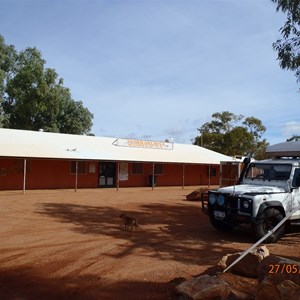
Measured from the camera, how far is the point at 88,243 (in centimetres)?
837

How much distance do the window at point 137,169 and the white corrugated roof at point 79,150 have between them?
3.38 ft

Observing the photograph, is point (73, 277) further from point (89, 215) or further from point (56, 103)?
point (56, 103)

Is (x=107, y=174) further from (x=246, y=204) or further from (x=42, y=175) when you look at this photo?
→ (x=246, y=204)

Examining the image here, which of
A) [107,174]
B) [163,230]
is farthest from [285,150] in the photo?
[107,174]

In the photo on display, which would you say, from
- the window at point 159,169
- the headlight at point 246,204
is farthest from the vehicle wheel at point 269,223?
the window at point 159,169

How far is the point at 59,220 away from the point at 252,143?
43.3 meters

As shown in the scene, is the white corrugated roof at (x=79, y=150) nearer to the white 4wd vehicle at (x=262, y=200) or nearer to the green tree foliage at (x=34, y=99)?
the green tree foliage at (x=34, y=99)

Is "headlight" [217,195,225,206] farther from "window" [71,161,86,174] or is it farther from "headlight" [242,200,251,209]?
"window" [71,161,86,174]

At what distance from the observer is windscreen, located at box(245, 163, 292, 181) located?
9406mm

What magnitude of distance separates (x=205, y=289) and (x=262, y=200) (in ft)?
14.2

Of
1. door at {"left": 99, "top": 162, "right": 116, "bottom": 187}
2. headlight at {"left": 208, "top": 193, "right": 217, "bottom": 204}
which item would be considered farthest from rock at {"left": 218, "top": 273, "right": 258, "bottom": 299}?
door at {"left": 99, "top": 162, "right": 116, "bottom": 187}

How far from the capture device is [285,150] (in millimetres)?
12242

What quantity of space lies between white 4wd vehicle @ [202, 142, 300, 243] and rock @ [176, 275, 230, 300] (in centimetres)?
Result: 384

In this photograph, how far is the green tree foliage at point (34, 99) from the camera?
34812 mm
